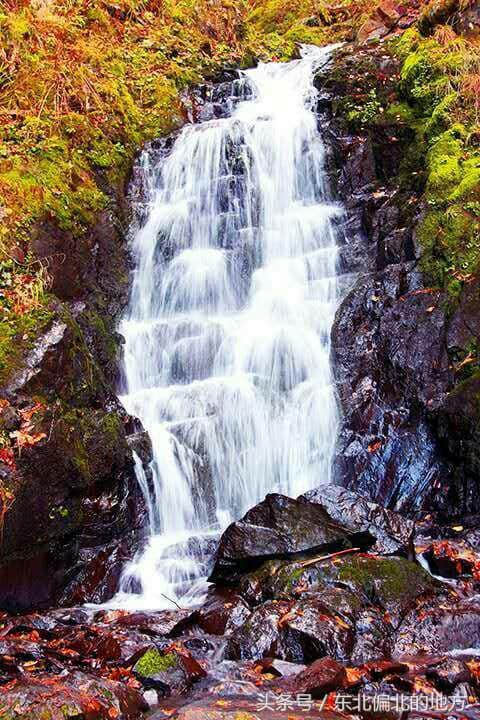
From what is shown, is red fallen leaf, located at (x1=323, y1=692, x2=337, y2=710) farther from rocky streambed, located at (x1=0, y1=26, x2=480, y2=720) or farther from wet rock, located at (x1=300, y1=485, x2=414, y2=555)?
wet rock, located at (x1=300, y1=485, x2=414, y2=555)

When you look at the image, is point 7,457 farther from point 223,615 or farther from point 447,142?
point 447,142

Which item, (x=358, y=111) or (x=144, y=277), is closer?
(x=144, y=277)

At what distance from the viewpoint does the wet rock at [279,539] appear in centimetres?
603

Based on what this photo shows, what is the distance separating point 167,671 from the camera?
4398mm

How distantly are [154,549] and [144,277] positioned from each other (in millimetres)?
5098

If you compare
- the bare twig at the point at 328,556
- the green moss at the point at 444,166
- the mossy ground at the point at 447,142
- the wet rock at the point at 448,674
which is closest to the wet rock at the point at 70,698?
the wet rock at the point at 448,674

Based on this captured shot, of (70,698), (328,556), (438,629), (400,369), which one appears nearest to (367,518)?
(328,556)

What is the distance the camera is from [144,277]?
10.5 meters

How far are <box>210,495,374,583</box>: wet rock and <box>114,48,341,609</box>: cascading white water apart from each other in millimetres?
548

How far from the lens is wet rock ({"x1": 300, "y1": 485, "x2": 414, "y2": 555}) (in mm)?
6032

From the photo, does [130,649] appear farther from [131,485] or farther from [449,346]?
[449,346]

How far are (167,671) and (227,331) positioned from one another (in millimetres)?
5760

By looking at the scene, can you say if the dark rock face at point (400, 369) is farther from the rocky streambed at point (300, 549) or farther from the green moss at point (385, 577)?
the green moss at point (385, 577)

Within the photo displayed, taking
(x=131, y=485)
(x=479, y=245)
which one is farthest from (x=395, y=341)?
(x=131, y=485)
